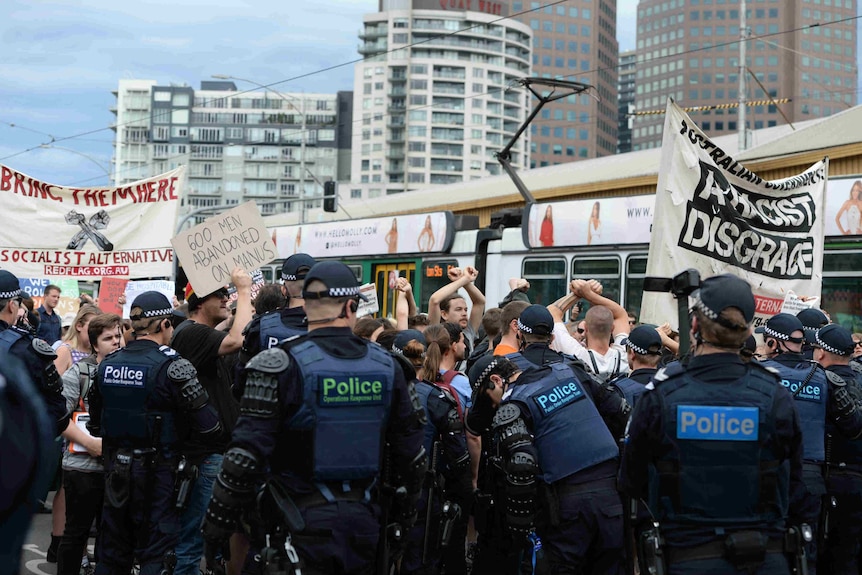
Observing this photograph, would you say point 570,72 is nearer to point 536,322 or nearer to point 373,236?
point 373,236

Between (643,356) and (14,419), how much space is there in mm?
5003

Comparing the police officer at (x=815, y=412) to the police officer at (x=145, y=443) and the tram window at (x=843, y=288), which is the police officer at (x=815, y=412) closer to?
the police officer at (x=145, y=443)

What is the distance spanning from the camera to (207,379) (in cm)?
686

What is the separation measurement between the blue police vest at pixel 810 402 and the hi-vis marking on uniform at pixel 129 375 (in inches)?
140

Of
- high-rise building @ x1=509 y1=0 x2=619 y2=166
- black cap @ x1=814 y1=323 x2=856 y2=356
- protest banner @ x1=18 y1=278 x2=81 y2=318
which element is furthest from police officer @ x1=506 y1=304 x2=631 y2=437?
high-rise building @ x1=509 y1=0 x2=619 y2=166

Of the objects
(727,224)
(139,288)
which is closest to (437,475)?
(727,224)

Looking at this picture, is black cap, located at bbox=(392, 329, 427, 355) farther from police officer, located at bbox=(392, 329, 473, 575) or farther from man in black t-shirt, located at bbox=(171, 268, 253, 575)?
man in black t-shirt, located at bbox=(171, 268, 253, 575)

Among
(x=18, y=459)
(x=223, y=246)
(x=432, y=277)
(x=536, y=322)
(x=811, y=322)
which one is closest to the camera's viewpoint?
(x=18, y=459)

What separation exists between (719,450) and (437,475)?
2665mm

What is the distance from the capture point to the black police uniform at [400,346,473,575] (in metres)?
6.14

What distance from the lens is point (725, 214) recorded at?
8.33 m

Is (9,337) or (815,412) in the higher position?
(9,337)

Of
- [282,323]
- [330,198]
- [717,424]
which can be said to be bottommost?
[717,424]

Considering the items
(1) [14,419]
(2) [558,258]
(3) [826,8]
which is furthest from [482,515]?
(3) [826,8]
